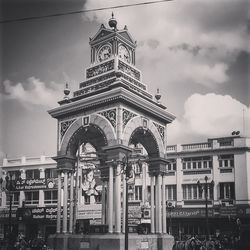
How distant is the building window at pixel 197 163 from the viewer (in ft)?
142

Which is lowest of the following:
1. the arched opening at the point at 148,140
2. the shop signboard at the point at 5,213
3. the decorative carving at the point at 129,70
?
the shop signboard at the point at 5,213

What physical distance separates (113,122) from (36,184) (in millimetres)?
27148

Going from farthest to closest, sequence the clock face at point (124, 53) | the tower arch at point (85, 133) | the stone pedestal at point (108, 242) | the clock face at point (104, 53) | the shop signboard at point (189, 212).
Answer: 1. the shop signboard at point (189, 212)
2. the clock face at point (104, 53)
3. the clock face at point (124, 53)
4. the tower arch at point (85, 133)
5. the stone pedestal at point (108, 242)

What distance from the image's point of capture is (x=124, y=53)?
2684 centimetres

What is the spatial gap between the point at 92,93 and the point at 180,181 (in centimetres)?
2116

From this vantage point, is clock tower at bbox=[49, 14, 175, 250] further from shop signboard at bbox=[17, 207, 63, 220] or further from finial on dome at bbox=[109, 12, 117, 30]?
shop signboard at bbox=[17, 207, 63, 220]

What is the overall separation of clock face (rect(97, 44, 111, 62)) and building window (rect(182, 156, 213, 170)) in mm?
20278

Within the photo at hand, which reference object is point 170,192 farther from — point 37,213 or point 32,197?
point 32,197

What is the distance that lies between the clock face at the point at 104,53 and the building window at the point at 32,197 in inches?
1067

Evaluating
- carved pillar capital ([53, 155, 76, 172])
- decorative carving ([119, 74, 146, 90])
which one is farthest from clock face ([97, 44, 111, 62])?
carved pillar capital ([53, 155, 76, 172])

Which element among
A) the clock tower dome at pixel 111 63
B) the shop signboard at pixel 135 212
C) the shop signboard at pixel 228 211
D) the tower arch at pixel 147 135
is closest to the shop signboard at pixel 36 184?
the shop signboard at pixel 135 212

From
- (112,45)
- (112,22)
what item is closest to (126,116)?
(112,45)

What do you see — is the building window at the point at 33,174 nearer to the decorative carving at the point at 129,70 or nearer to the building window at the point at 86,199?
the building window at the point at 86,199

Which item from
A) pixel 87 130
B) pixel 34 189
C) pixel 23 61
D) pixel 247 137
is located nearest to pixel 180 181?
pixel 247 137
